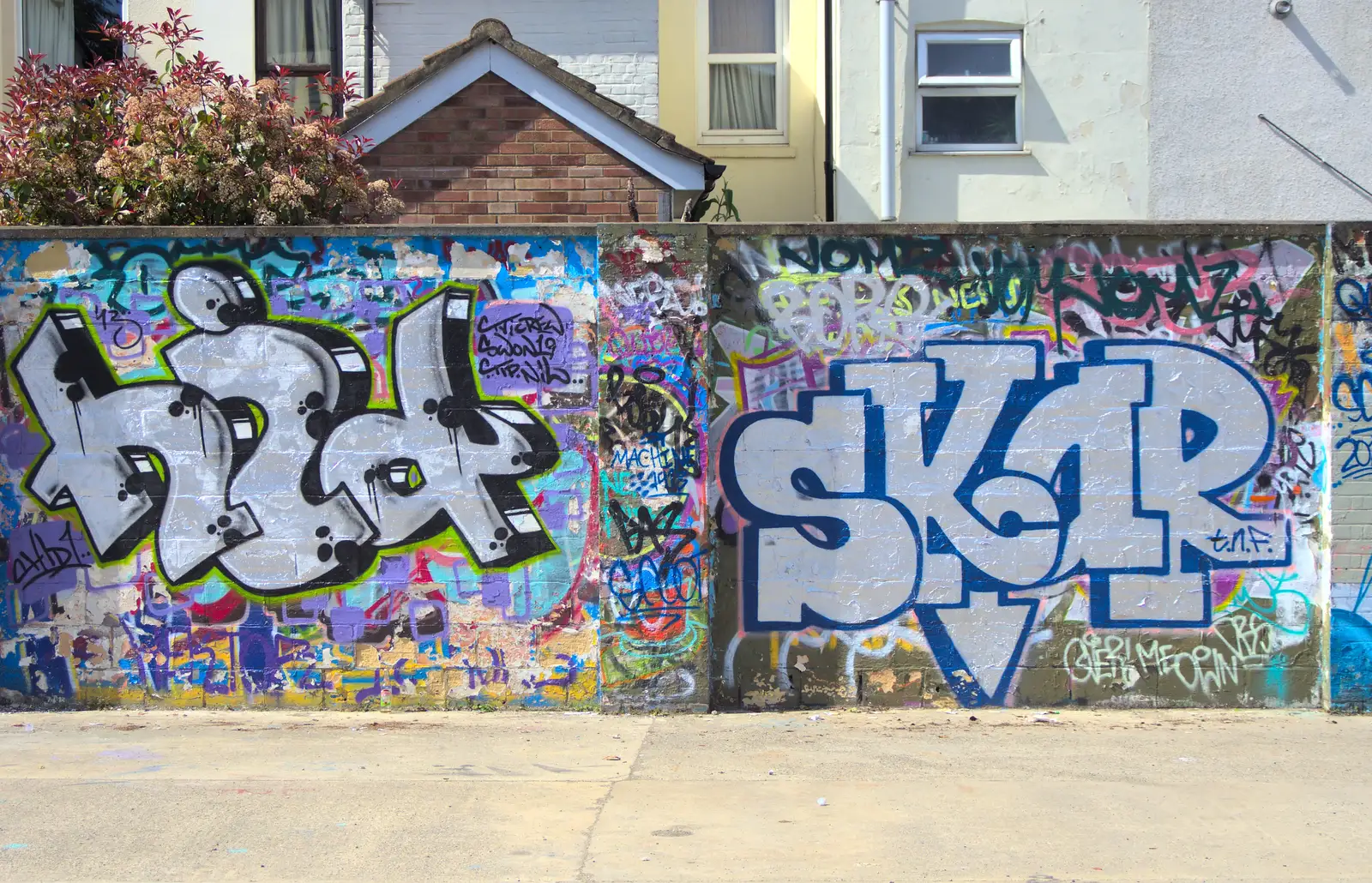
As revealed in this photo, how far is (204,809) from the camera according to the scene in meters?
5.56

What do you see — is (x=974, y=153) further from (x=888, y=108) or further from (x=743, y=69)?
(x=743, y=69)

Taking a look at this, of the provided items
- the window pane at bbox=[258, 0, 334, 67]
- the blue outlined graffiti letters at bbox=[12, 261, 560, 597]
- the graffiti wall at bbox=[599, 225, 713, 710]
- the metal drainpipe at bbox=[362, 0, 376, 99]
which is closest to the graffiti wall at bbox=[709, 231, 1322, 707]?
the graffiti wall at bbox=[599, 225, 713, 710]

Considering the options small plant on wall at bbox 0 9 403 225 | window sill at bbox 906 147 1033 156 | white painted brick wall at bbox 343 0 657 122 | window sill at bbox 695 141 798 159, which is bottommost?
small plant on wall at bbox 0 9 403 225

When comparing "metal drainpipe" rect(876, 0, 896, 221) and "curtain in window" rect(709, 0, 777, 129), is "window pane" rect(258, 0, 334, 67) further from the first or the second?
"metal drainpipe" rect(876, 0, 896, 221)

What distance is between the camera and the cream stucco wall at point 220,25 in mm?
11898

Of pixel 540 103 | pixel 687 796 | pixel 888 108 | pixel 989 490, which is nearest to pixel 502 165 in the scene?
pixel 540 103

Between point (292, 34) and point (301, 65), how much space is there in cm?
Result: 34

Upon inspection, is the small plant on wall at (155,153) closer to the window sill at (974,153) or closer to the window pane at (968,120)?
the window sill at (974,153)

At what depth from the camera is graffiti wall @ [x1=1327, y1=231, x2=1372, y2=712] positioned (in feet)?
23.2

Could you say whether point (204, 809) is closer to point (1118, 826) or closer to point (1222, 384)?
point (1118, 826)

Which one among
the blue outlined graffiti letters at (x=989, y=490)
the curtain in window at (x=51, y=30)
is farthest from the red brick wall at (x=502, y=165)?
the curtain in window at (x=51, y=30)

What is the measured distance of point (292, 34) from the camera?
12.1 m

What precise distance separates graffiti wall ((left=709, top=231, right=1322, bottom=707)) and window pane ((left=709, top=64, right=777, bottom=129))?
5207 mm

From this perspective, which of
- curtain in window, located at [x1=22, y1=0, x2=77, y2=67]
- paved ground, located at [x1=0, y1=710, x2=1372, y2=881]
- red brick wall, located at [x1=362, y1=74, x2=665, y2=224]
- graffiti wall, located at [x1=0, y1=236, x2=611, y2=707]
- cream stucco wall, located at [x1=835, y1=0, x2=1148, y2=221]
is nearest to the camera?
paved ground, located at [x1=0, y1=710, x2=1372, y2=881]
